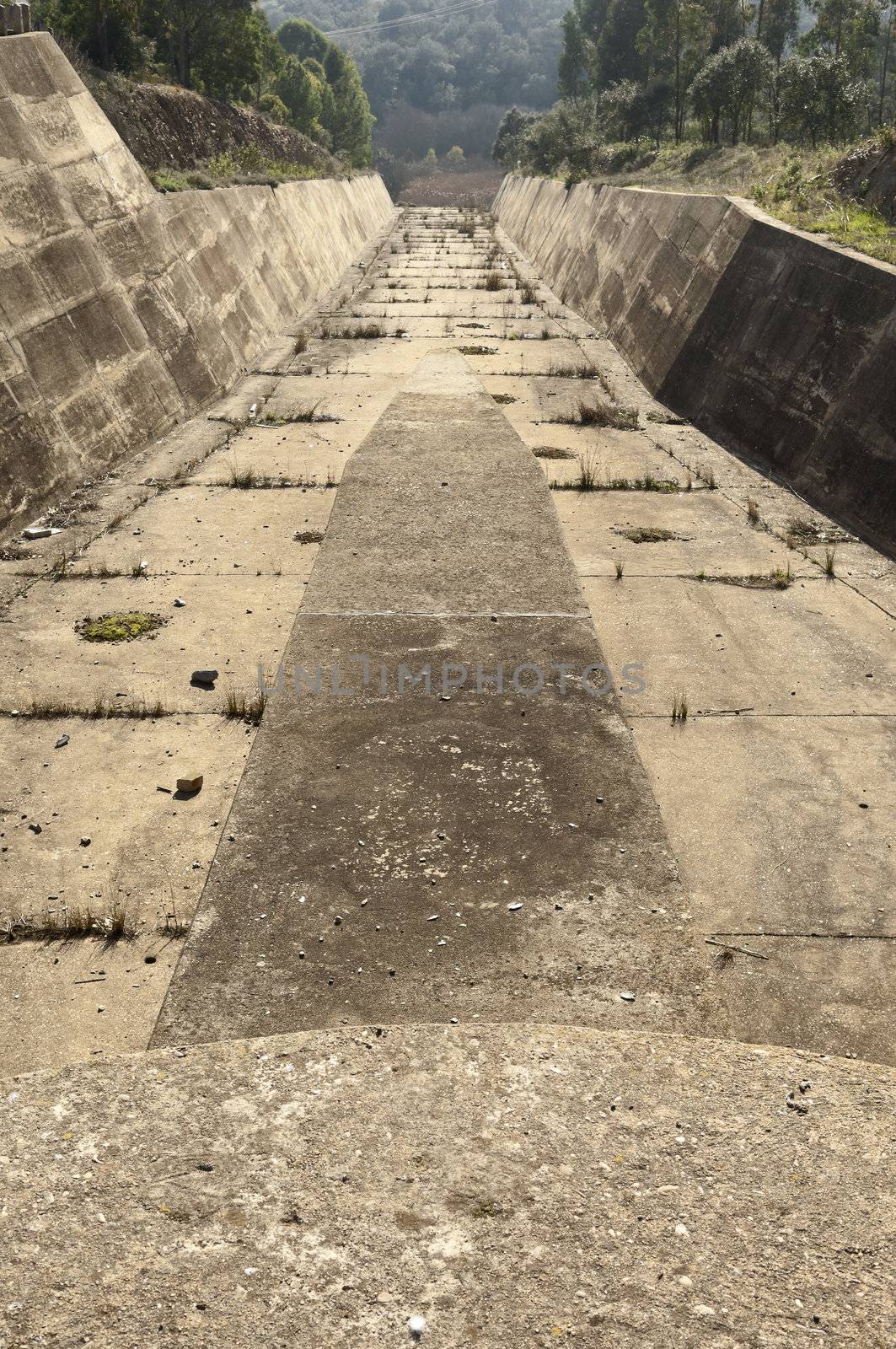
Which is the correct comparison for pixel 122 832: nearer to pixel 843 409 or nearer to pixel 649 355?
pixel 843 409

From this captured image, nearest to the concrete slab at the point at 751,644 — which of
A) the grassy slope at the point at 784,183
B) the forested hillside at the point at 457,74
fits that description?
the grassy slope at the point at 784,183

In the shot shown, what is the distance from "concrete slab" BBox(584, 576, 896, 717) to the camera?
6.65 metres

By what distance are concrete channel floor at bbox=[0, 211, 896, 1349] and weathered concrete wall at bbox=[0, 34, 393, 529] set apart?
1.14 metres

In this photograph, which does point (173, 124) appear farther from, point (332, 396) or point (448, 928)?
point (448, 928)

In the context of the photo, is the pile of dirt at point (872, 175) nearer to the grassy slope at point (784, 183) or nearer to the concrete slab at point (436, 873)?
the grassy slope at point (784, 183)

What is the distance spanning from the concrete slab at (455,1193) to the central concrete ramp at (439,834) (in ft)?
0.99

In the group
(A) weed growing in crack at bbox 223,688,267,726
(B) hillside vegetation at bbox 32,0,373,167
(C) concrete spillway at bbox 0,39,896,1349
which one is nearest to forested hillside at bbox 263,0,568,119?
(B) hillside vegetation at bbox 32,0,373,167

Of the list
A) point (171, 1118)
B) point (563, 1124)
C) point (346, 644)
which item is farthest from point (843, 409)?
point (171, 1118)

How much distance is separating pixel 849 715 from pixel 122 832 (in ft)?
13.8

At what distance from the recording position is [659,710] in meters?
6.51

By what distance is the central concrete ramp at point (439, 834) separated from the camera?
4359 millimetres

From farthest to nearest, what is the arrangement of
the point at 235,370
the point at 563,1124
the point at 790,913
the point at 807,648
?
the point at 235,370
the point at 807,648
the point at 790,913
the point at 563,1124

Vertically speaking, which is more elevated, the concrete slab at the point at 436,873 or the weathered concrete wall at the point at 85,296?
the weathered concrete wall at the point at 85,296

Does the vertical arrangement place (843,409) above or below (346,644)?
above
